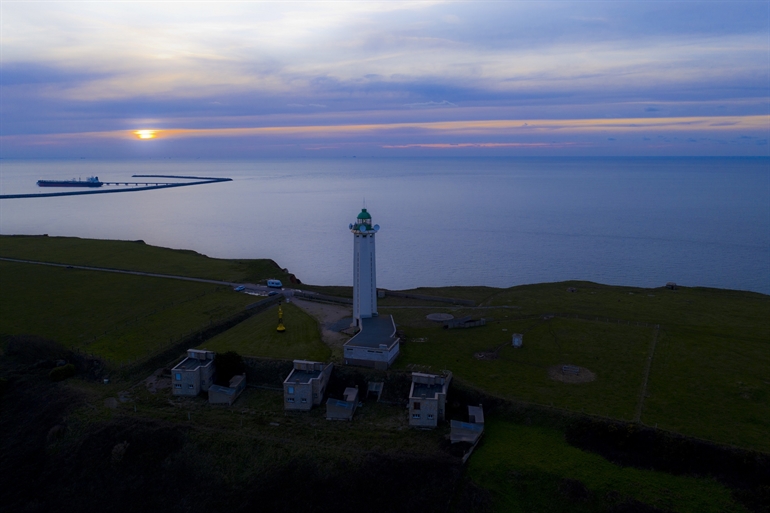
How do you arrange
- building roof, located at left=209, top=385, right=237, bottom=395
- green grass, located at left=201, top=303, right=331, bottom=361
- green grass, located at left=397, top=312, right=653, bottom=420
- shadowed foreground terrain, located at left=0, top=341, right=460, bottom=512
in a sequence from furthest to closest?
green grass, located at left=201, top=303, right=331, bottom=361 < building roof, located at left=209, top=385, right=237, bottom=395 < green grass, located at left=397, top=312, right=653, bottom=420 < shadowed foreground terrain, located at left=0, top=341, right=460, bottom=512

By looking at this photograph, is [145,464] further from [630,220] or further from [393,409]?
[630,220]

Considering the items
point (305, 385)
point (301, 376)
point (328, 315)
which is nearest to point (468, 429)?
point (305, 385)

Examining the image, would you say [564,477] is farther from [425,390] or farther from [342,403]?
[342,403]

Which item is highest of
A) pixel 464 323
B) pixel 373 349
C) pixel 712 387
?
pixel 373 349

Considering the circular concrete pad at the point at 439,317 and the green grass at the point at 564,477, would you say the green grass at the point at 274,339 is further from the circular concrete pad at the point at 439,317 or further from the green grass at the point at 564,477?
the green grass at the point at 564,477

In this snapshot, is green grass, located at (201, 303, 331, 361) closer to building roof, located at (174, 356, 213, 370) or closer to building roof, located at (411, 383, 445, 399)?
building roof, located at (174, 356, 213, 370)

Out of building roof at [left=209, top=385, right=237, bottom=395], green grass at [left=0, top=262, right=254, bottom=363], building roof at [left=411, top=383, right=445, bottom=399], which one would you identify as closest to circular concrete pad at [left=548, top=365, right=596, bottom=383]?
building roof at [left=411, top=383, right=445, bottom=399]

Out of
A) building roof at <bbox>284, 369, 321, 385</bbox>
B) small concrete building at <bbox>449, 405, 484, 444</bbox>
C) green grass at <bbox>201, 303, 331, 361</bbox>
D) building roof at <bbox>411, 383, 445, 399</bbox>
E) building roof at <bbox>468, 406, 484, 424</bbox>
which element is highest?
green grass at <bbox>201, 303, 331, 361</bbox>
